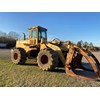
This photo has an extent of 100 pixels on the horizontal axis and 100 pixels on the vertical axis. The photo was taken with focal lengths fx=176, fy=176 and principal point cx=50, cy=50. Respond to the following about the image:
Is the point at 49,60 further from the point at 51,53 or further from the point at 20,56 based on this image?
the point at 20,56

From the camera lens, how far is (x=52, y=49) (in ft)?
27.0

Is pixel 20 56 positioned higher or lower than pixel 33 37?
lower

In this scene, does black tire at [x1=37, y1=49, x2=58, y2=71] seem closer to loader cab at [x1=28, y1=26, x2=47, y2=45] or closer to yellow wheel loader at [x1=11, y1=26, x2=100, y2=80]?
yellow wheel loader at [x1=11, y1=26, x2=100, y2=80]

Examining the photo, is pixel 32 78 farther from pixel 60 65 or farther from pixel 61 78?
pixel 60 65

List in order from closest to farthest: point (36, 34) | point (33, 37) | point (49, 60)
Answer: point (49, 60) < point (36, 34) < point (33, 37)

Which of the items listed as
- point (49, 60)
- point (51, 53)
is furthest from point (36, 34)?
point (49, 60)

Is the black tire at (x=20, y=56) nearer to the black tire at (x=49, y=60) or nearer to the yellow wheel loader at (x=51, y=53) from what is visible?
the yellow wheel loader at (x=51, y=53)

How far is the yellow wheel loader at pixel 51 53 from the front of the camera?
7.14 meters

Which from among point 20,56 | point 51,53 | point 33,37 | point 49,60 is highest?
point 33,37

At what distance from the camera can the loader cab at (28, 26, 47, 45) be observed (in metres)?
9.95

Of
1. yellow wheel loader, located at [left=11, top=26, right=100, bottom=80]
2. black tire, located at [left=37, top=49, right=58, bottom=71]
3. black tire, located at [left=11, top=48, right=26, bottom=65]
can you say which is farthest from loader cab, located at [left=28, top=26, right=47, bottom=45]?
black tire, located at [left=37, top=49, right=58, bottom=71]

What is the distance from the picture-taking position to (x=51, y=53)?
7699 millimetres

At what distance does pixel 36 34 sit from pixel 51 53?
2.63 metres

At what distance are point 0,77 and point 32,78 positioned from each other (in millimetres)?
1221
